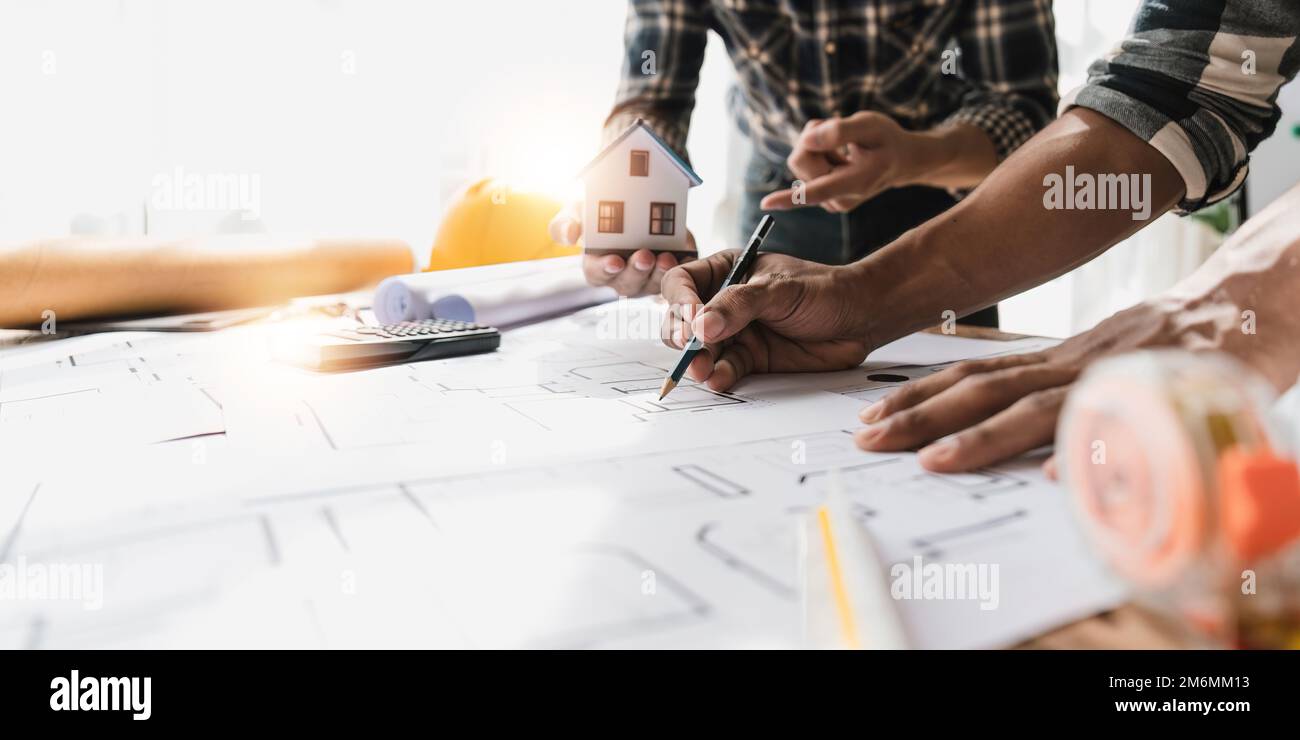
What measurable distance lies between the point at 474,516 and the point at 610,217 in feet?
2.43

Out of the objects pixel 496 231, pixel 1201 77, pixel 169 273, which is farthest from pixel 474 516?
pixel 496 231

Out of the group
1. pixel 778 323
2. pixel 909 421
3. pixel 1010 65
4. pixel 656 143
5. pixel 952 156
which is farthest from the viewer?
pixel 1010 65

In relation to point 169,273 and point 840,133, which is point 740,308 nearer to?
point 840,133

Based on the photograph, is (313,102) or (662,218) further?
(313,102)

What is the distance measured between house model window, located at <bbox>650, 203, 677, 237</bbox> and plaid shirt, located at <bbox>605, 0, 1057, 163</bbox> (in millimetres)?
402

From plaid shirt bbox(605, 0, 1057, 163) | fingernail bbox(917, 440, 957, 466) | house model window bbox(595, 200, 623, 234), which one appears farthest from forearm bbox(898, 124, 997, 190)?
fingernail bbox(917, 440, 957, 466)

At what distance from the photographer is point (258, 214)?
106 inches

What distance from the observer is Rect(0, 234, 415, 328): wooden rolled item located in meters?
1.06

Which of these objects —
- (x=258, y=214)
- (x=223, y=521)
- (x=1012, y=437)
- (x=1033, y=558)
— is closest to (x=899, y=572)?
(x=1033, y=558)

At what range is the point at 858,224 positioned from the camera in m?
1.53

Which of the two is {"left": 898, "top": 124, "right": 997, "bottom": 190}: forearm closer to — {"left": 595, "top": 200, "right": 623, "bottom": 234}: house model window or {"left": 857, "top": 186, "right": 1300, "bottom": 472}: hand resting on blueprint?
{"left": 595, "top": 200, "right": 623, "bottom": 234}: house model window

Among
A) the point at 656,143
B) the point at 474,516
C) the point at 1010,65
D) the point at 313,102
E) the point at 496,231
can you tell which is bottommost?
the point at 474,516
